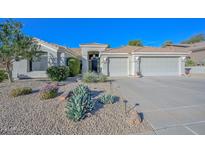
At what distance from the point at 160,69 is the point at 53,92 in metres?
15.6

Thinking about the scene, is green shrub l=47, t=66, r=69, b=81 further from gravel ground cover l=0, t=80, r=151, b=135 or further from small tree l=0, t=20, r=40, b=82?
gravel ground cover l=0, t=80, r=151, b=135

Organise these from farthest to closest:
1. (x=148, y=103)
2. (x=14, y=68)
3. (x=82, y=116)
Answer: (x=14, y=68)
(x=148, y=103)
(x=82, y=116)

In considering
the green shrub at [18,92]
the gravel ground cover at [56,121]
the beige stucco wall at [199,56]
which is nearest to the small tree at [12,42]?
the green shrub at [18,92]

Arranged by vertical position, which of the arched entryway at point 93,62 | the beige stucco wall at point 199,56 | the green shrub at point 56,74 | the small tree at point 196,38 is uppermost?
the small tree at point 196,38

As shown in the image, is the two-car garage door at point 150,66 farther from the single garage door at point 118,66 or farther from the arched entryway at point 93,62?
the arched entryway at point 93,62

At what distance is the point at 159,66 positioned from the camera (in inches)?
727

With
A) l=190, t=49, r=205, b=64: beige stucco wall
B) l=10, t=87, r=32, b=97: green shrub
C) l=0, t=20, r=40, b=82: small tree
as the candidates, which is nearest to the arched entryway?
l=0, t=20, r=40, b=82: small tree

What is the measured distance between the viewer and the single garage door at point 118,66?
17.9 metres

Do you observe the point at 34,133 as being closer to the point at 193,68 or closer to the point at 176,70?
the point at 176,70

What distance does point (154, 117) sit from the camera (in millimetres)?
4543

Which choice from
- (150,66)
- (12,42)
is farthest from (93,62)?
(12,42)

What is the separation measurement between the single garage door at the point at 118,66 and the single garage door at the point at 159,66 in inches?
78.1

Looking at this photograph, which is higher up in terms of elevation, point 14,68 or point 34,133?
point 14,68

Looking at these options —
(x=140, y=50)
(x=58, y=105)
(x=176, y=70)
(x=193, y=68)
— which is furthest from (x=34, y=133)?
(x=193, y=68)
